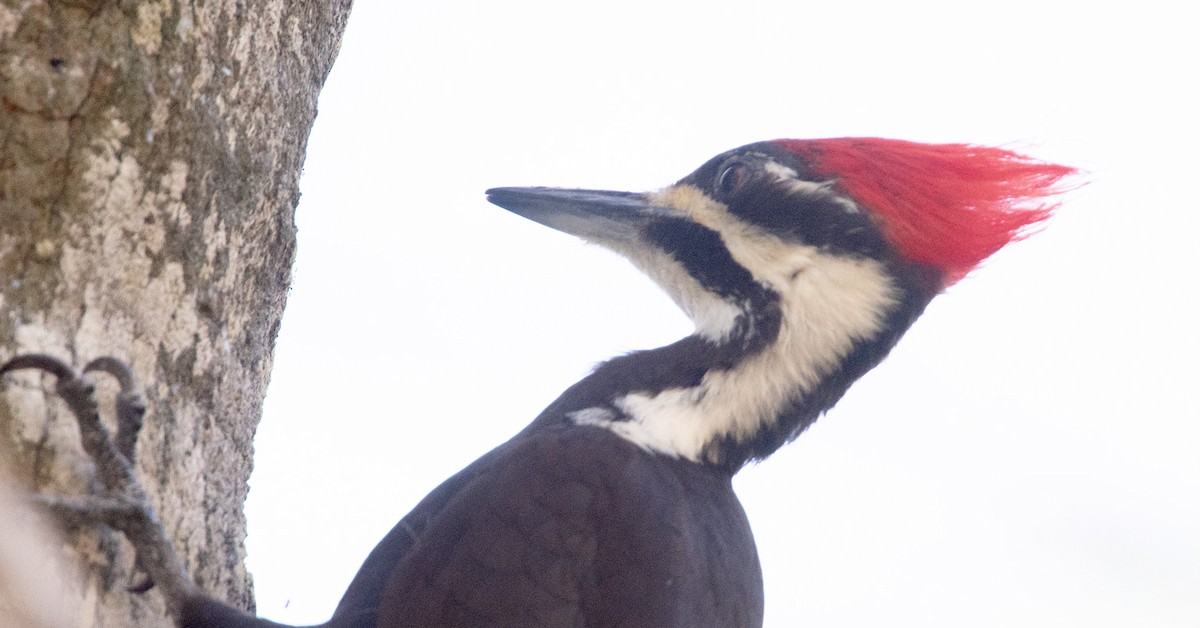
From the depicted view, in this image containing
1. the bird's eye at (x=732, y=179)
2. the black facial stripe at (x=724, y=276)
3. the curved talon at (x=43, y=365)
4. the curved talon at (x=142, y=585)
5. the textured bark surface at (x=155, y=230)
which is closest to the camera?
the curved talon at (x=43, y=365)

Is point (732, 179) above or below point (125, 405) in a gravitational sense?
above

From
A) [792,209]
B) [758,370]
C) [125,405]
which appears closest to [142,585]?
[125,405]

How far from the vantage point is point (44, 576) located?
1.74 metres

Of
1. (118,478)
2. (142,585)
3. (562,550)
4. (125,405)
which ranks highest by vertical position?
(125,405)

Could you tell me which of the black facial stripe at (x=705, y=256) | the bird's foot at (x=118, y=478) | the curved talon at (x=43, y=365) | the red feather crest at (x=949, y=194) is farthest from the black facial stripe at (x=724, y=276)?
the curved talon at (x=43, y=365)

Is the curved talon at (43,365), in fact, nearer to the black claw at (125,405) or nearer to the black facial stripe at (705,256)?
the black claw at (125,405)

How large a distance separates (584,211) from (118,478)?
4.64 ft

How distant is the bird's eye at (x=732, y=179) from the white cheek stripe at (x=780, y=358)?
16cm

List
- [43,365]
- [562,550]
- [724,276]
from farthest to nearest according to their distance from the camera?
[724,276] < [562,550] < [43,365]

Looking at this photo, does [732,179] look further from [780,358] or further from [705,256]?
[780,358]

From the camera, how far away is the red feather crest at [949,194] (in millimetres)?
2773

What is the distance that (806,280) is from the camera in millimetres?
2822

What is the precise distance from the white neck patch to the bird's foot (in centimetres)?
92

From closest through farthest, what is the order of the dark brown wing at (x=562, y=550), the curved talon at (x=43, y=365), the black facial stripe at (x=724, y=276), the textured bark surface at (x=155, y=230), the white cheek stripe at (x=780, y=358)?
the curved talon at (x=43, y=365), the textured bark surface at (x=155, y=230), the dark brown wing at (x=562, y=550), the white cheek stripe at (x=780, y=358), the black facial stripe at (x=724, y=276)
